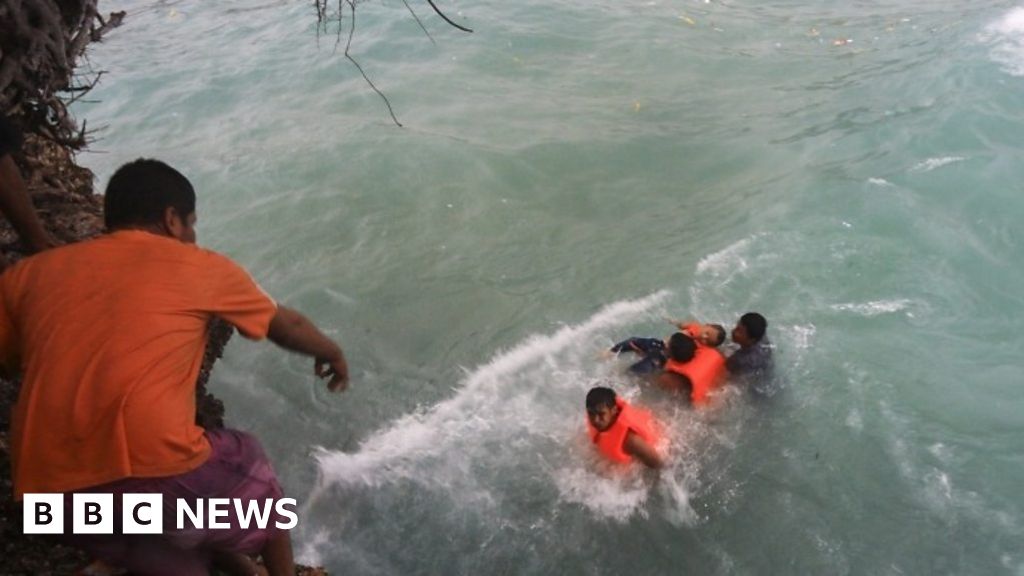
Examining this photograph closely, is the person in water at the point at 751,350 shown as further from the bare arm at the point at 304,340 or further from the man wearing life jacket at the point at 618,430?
the bare arm at the point at 304,340

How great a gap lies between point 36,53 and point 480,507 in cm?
379

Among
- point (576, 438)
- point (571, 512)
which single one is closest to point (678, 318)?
point (576, 438)

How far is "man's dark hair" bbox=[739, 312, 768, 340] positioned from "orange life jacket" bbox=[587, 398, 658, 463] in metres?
1.09

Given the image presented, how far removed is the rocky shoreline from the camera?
294cm

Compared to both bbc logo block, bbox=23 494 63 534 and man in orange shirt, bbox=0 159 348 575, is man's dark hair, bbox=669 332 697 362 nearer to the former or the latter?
man in orange shirt, bbox=0 159 348 575

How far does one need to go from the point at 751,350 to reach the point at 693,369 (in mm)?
498

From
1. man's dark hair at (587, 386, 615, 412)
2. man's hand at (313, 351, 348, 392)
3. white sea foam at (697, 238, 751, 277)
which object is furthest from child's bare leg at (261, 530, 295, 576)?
white sea foam at (697, 238, 751, 277)

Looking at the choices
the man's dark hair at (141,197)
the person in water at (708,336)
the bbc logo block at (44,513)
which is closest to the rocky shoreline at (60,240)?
the bbc logo block at (44,513)

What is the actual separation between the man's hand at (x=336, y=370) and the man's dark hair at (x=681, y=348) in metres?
3.09

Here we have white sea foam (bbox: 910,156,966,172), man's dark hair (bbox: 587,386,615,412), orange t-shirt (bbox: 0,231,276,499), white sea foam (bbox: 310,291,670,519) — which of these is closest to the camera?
orange t-shirt (bbox: 0,231,276,499)

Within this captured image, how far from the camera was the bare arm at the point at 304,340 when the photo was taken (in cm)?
262

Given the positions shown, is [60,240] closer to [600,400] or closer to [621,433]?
[600,400]

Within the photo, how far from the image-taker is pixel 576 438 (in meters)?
5.53

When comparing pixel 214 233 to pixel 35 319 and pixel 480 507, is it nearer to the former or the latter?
pixel 480 507
